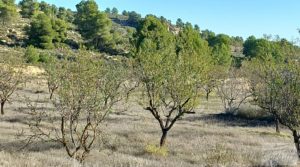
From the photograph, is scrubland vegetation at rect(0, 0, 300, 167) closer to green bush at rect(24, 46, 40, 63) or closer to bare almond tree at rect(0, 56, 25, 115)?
bare almond tree at rect(0, 56, 25, 115)

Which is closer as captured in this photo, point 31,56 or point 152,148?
point 152,148

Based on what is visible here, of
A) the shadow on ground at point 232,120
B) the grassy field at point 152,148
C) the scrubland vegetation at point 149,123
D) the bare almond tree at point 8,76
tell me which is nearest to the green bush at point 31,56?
the bare almond tree at point 8,76

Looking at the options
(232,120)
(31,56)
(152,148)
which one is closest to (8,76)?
(152,148)

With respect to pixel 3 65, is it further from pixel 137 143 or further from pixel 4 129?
pixel 137 143

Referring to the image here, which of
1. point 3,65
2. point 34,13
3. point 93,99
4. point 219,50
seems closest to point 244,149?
point 93,99

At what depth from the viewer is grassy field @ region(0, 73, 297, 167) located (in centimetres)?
1972

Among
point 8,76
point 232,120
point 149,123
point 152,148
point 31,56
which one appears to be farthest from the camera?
point 31,56

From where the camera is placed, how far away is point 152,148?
81.4ft

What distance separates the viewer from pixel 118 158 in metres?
21.4

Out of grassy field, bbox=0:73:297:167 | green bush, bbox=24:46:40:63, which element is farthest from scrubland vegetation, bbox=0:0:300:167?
green bush, bbox=24:46:40:63

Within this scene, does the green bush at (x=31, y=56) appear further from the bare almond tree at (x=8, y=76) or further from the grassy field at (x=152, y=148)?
the grassy field at (x=152, y=148)

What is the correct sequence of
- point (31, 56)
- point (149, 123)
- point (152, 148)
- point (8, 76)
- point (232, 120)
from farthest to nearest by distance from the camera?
point (31, 56) → point (232, 120) → point (8, 76) → point (149, 123) → point (152, 148)

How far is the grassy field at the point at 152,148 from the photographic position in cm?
1972

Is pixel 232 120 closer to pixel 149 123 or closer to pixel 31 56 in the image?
pixel 149 123
